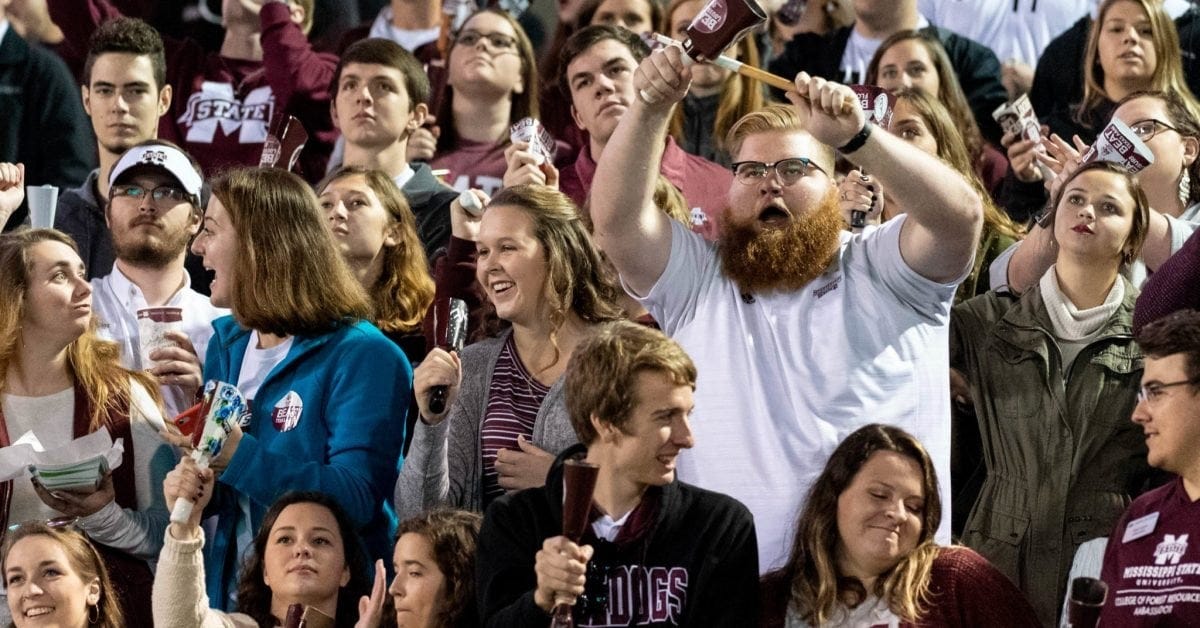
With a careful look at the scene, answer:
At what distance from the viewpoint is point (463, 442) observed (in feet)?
17.2

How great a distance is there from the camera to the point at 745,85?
7746 millimetres

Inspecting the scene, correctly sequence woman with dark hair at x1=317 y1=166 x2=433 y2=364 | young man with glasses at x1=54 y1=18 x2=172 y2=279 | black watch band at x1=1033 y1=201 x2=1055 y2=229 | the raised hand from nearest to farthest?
the raised hand < black watch band at x1=1033 y1=201 x2=1055 y2=229 < woman with dark hair at x1=317 y1=166 x2=433 y2=364 < young man with glasses at x1=54 y1=18 x2=172 y2=279

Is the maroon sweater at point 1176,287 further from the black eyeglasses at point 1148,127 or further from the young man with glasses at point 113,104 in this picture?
the young man with glasses at point 113,104

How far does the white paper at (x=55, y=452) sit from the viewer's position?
5.39 m

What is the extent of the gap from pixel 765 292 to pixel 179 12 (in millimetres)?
5066

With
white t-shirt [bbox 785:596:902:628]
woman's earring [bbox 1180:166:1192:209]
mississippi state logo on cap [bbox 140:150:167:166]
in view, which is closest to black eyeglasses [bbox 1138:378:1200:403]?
white t-shirt [bbox 785:596:902:628]

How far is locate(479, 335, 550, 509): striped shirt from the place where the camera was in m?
5.19

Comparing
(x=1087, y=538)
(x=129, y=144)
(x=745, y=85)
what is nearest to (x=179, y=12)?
(x=129, y=144)

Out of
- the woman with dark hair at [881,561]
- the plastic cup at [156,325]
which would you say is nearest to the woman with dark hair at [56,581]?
the plastic cup at [156,325]

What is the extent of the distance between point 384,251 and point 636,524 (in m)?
2.22

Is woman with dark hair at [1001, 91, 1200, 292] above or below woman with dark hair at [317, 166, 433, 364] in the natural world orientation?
above

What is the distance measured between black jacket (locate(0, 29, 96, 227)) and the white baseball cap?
1.96m

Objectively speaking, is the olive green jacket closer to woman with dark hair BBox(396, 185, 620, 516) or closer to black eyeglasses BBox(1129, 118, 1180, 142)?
black eyeglasses BBox(1129, 118, 1180, 142)

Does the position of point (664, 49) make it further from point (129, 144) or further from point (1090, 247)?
point (129, 144)
